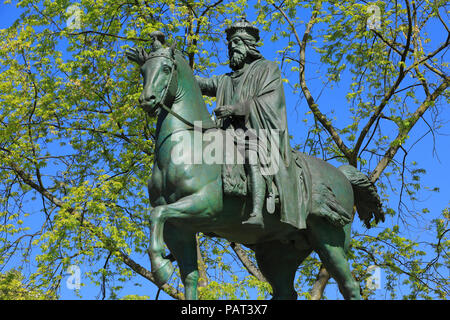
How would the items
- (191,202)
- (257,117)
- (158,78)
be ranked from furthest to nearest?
(257,117) → (158,78) → (191,202)

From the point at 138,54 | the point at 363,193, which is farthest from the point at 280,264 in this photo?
the point at 138,54

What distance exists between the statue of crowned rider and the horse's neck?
0.94 feet

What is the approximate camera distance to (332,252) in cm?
766

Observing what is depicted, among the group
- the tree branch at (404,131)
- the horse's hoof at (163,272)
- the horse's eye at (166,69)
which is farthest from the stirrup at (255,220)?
the tree branch at (404,131)

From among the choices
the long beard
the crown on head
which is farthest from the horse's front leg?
the crown on head

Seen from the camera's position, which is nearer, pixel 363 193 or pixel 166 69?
pixel 166 69

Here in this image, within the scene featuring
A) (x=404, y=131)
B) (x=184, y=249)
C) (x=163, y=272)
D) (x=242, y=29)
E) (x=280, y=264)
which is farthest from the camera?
(x=404, y=131)

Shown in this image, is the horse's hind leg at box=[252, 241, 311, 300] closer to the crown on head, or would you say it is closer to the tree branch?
the crown on head

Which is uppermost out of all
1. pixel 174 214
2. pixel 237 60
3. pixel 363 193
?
pixel 237 60

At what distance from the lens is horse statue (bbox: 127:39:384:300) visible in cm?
648

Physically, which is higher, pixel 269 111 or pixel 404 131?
pixel 404 131

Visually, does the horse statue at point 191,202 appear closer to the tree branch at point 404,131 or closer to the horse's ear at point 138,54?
the horse's ear at point 138,54

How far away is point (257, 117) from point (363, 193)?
1976 millimetres

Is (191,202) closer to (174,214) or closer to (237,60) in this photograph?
(174,214)
